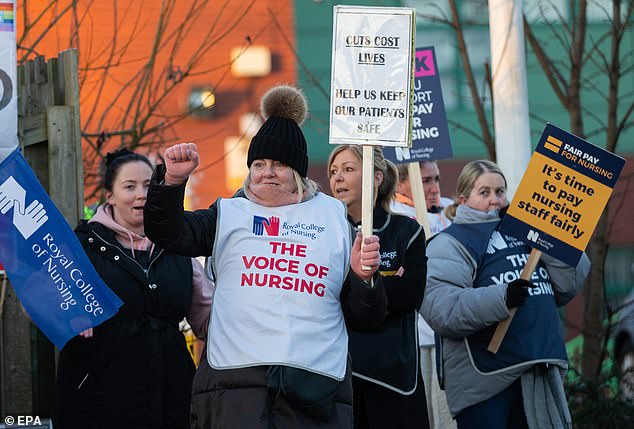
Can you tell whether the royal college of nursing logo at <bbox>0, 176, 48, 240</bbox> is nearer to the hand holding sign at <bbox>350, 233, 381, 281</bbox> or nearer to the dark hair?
the dark hair

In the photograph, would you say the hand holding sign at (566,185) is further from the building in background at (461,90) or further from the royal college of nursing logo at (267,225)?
the building in background at (461,90)

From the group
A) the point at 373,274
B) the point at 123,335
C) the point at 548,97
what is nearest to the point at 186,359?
the point at 123,335

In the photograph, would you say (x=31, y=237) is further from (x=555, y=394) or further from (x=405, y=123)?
(x=555, y=394)

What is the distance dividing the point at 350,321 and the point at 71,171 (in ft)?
7.68

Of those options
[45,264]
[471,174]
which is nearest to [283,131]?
[45,264]

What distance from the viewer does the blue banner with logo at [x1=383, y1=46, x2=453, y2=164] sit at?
8320 mm

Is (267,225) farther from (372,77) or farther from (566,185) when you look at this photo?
(566,185)

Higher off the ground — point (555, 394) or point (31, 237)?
point (31, 237)

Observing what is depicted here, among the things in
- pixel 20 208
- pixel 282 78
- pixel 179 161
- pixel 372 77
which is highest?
pixel 372 77

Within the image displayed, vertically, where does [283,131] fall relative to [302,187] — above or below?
above

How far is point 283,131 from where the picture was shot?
508 cm

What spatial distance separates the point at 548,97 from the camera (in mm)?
18875

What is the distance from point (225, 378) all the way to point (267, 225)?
64 centimetres

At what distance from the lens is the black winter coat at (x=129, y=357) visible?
578 centimetres
